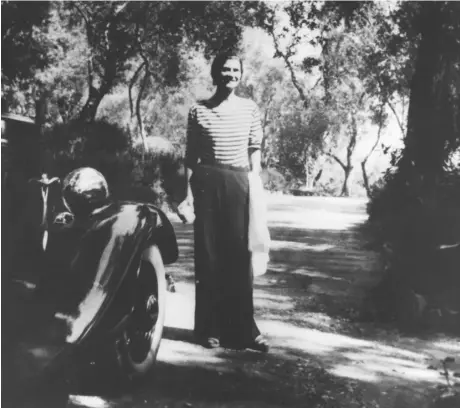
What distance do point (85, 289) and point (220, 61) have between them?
4.15ft

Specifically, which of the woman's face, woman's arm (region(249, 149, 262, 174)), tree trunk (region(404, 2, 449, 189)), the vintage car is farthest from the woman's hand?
tree trunk (region(404, 2, 449, 189))

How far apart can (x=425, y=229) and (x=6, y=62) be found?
2.46m

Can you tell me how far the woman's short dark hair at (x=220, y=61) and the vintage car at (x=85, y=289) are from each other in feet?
2.39

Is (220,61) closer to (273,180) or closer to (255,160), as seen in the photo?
(255,160)

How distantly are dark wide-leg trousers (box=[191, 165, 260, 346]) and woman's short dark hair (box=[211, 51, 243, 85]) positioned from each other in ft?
1.51

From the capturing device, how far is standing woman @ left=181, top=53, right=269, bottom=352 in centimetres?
252

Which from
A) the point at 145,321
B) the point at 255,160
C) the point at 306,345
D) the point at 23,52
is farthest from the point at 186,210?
the point at 23,52

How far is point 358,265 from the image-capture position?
2.78 metres

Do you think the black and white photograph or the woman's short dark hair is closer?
the black and white photograph

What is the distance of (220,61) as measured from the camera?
8.57 feet

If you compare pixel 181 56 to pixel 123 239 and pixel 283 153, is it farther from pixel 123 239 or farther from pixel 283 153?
pixel 123 239

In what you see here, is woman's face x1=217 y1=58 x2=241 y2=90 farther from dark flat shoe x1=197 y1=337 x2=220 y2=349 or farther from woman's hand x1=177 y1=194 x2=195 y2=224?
dark flat shoe x1=197 y1=337 x2=220 y2=349

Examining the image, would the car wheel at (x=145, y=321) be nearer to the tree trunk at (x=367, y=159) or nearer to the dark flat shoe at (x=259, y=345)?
the dark flat shoe at (x=259, y=345)

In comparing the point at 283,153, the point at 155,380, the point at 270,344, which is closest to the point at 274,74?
the point at 283,153
